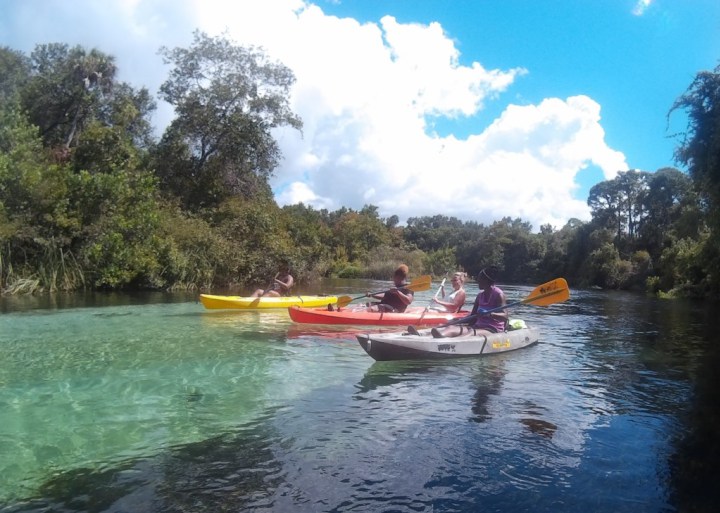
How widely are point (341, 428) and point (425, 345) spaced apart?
9.67 feet

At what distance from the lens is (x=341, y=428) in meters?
5.01

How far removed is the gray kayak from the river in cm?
21

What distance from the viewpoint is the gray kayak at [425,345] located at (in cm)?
746

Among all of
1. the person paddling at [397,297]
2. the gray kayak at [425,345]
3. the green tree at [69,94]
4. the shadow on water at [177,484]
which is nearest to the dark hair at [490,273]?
the gray kayak at [425,345]

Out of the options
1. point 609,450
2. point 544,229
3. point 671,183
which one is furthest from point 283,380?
point 544,229

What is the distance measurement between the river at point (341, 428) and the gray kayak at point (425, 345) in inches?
8.2

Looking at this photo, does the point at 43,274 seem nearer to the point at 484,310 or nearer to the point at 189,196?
the point at 189,196

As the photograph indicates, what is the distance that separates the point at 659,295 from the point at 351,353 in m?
26.3

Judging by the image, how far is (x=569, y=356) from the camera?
904 centimetres

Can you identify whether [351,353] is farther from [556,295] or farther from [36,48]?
[36,48]

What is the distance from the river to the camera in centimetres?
366

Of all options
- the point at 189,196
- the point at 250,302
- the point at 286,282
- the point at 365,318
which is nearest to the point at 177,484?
the point at 365,318

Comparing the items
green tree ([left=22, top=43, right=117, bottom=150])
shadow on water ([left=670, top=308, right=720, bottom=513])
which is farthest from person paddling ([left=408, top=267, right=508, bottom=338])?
green tree ([left=22, top=43, right=117, bottom=150])

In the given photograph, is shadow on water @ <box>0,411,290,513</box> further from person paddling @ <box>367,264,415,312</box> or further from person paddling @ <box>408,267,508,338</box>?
person paddling @ <box>367,264,415,312</box>
